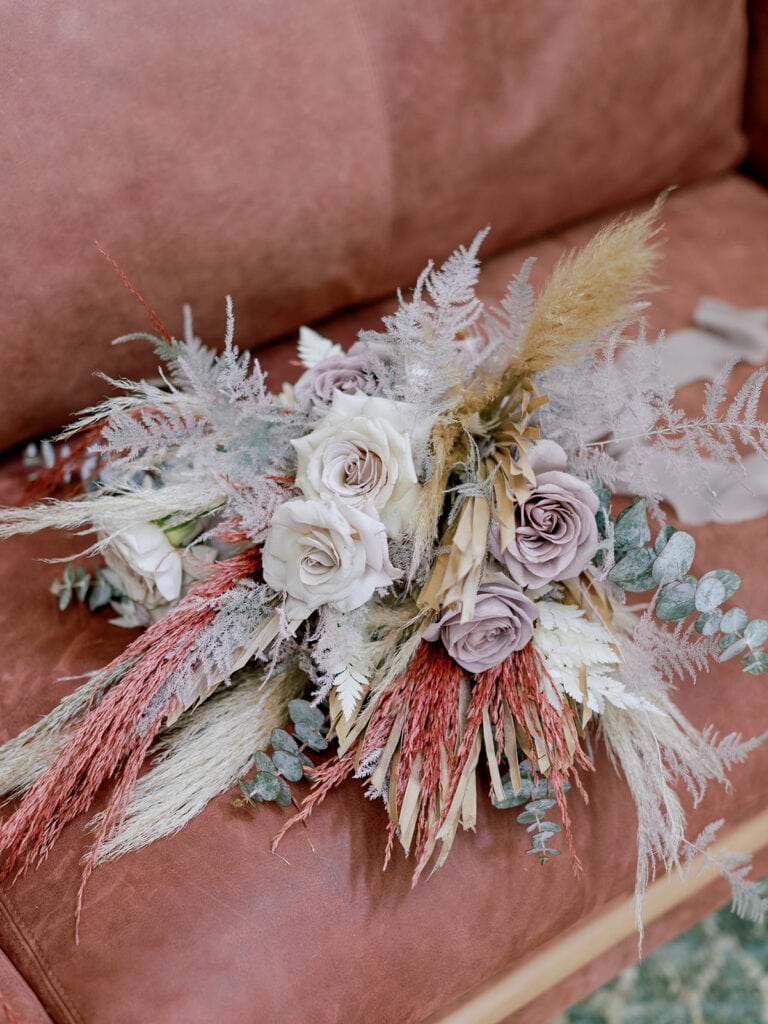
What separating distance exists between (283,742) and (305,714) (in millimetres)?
29

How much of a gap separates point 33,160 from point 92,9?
0.15m

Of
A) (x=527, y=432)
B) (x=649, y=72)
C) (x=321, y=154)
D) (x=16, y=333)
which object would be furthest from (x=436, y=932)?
(x=649, y=72)

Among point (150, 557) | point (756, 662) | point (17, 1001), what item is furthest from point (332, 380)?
point (17, 1001)

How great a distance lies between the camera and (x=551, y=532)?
0.73 meters

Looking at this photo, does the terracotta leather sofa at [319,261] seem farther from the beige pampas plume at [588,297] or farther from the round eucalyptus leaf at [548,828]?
the beige pampas plume at [588,297]

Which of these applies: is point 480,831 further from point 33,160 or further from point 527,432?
point 33,160

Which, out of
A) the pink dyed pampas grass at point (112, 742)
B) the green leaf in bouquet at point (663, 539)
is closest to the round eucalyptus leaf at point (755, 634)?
the green leaf in bouquet at point (663, 539)

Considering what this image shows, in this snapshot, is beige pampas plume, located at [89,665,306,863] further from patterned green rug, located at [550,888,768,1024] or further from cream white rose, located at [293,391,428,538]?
patterned green rug, located at [550,888,768,1024]

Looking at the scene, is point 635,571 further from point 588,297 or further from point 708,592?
point 588,297

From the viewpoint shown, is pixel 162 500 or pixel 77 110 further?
pixel 77 110

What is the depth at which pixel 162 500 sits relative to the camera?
767 millimetres

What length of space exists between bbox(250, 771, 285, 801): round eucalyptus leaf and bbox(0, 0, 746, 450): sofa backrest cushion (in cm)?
44

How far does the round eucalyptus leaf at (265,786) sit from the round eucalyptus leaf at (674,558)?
0.35 m

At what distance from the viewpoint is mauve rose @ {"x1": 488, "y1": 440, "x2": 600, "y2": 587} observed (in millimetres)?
725
